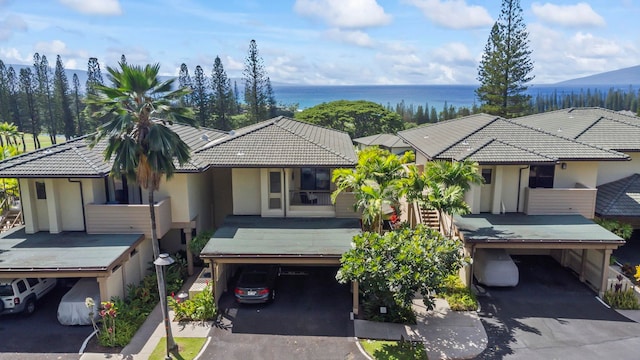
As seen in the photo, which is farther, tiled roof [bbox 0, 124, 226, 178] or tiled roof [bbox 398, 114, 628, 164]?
tiled roof [bbox 398, 114, 628, 164]

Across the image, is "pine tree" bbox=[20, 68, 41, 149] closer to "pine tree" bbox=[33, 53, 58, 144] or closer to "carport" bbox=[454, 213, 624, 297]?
"pine tree" bbox=[33, 53, 58, 144]

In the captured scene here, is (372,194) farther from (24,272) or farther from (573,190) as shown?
(24,272)

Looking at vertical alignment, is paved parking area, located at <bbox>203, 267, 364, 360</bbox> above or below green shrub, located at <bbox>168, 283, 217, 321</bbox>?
below

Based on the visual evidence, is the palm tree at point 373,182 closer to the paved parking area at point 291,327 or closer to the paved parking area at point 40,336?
the paved parking area at point 291,327

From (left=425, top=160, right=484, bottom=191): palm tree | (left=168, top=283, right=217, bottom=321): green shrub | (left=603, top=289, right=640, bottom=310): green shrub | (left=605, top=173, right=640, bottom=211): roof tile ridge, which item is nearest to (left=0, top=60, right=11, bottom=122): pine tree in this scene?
(left=168, top=283, right=217, bottom=321): green shrub

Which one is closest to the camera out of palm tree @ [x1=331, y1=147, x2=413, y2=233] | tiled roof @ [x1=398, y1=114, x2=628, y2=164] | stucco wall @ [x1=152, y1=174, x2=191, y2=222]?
palm tree @ [x1=331, y1=147, x2=413, y2=233]

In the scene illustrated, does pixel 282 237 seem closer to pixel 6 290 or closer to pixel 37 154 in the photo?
pixel 6 290

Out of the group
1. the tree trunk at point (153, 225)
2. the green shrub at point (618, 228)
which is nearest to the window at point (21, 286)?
the tree trunk at point (153, 225)

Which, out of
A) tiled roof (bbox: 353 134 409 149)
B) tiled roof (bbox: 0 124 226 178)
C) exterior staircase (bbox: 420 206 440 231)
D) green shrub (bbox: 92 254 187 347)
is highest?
tiled roof (bbox: 0 124 226 178)
